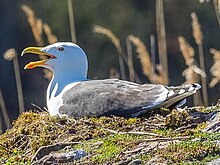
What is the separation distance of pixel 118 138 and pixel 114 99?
31.8 inches

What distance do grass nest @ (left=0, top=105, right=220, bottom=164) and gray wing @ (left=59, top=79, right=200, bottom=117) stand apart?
12 cm

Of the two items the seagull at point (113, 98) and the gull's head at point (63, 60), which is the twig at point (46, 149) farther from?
the gull's head at point (63, 60)

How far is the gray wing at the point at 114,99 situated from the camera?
750 centimetres

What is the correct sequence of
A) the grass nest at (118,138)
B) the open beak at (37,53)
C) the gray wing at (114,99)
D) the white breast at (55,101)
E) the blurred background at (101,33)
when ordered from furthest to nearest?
the blurred background at (101,33)
the open beak at (37,53)
the white breast at (55,101)
the gray wing at (114,99)
the grass nest at (118,138)

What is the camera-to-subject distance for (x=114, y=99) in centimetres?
757

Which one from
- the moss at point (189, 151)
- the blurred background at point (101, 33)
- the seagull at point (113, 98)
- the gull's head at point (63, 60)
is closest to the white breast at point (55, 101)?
the seagull at point (113, 98)

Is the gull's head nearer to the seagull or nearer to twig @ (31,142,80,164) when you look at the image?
the seagull

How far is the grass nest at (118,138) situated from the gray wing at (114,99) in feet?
0.39

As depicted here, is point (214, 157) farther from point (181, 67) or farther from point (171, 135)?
point (181, 67)

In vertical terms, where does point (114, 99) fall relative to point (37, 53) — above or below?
below

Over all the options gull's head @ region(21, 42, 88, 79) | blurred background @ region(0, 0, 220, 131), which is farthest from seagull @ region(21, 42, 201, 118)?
blurred background @ region(0, 0, 220, 131)

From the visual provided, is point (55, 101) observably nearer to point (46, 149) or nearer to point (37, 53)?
point (37, 53)

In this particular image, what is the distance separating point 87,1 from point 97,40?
0.86 metres

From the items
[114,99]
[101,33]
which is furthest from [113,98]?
[101,33]
